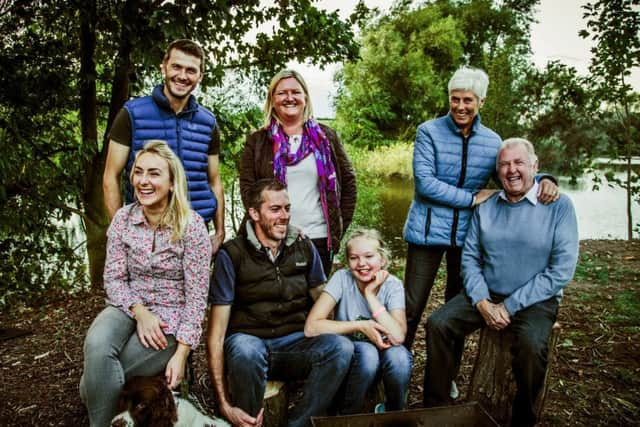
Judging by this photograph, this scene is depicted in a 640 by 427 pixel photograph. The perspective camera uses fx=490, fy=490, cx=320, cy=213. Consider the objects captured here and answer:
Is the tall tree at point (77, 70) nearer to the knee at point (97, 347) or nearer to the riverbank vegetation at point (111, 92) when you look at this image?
the riverbank vegetation at point (111, 92)

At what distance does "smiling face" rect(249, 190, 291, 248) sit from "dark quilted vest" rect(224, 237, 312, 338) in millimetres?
120

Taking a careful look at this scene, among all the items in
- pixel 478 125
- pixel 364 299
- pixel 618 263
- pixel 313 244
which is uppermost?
pixel 478 125

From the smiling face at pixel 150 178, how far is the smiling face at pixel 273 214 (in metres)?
0.49

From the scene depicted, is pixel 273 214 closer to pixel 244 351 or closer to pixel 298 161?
pixel 298 161

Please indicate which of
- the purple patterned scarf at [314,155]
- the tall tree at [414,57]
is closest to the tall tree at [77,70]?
the purple patterned scarf at [314,155]

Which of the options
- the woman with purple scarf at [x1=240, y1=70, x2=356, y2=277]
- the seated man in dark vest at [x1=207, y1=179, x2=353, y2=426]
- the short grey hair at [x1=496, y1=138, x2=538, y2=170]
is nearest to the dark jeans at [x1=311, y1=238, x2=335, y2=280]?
the woman with purple scarf at [x1=240, y1=70, x2=356, y2=277]

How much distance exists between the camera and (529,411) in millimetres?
2574

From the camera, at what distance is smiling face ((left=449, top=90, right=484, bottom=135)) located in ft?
9.54

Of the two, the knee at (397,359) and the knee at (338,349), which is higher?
the knee at (338,349)

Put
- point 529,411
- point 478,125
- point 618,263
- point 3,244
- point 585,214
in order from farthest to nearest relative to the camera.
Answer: point 585,214, point 618,263, point 3,244, point 478,125, point 529,411

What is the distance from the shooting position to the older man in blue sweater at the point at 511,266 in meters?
2.74

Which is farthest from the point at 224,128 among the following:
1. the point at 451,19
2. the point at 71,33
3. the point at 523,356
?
the point at 451,19

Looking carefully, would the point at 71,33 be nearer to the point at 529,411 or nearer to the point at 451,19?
the point at 529,411

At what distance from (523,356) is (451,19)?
25307mm
